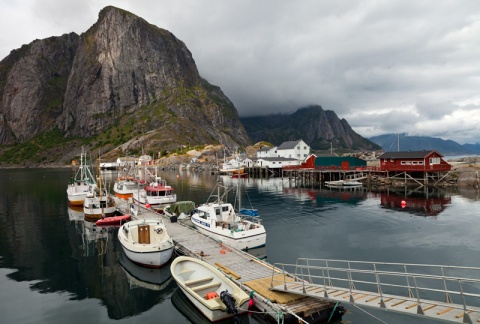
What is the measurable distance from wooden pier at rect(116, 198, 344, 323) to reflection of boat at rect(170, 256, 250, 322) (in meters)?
0.91

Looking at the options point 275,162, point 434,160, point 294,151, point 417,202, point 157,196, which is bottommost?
point 417,202

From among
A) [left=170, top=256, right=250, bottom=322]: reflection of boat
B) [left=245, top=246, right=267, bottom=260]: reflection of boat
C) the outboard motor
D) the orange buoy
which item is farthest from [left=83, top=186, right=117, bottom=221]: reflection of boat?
the outboard motor

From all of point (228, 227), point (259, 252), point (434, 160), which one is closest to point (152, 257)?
point (228, 227)

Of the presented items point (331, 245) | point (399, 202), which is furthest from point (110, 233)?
point (399, 202)

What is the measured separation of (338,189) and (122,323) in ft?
228

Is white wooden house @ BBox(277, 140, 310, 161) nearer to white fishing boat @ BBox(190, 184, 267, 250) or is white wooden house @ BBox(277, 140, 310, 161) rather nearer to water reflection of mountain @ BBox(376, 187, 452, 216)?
water reflection of mountain @ BBox(376, 187, 452, 216)

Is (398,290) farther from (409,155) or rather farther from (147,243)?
(409,155)

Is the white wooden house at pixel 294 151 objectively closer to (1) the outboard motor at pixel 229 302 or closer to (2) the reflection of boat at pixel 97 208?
(2) the reflection of boat at pixel 97 208

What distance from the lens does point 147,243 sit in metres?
30.4

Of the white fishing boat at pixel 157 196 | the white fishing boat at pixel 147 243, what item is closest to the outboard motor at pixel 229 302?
the white fishing boat at pixel 147 243

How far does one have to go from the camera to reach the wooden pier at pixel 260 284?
17797 mm

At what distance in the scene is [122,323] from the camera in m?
19.9

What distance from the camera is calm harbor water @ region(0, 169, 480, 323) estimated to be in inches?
853

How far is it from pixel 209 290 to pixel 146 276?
877cm
